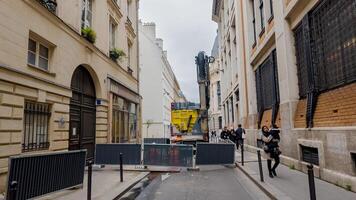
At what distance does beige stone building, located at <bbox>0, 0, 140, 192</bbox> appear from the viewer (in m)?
7.98

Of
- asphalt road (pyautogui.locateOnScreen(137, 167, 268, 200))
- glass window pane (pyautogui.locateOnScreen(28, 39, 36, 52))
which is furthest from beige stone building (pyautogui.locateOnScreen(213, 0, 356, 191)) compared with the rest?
glass window pane (pyautogui.locateOnScreen(28, 39, 36, 52))

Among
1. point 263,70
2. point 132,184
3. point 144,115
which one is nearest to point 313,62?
point 132,184

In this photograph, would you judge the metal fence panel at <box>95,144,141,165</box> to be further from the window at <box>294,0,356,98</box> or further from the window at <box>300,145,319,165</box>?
the window at <box>294,0,356,98</box>

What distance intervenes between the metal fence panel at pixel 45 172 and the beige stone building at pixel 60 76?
4.76ft

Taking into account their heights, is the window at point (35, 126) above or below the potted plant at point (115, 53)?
below

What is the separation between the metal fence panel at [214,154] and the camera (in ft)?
43.3

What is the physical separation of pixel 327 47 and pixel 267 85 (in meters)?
7.81

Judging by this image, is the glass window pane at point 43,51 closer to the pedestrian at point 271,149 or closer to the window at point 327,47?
the pedestrian at point 271,149

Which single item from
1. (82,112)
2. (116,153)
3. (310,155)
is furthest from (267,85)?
(82,112)

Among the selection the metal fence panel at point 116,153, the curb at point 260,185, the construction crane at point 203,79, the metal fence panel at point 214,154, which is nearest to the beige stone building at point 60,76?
the metal fence panel at point 116,153

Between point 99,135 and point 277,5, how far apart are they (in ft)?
32.2

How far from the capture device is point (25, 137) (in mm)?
8867

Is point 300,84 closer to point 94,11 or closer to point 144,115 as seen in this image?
point 94,11

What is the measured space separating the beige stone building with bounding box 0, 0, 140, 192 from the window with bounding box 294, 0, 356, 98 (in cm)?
833
